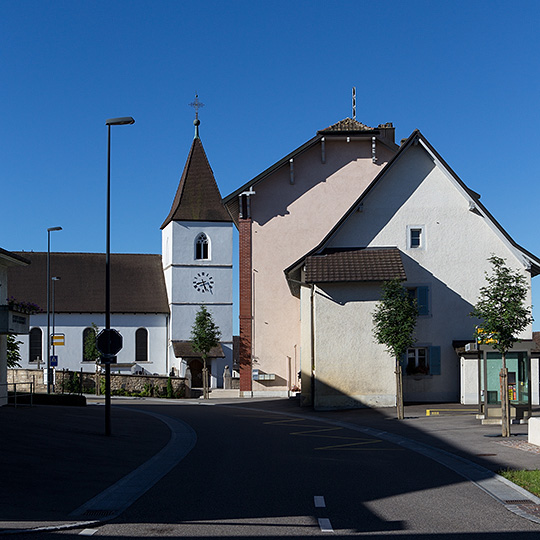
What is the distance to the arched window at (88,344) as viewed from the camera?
68812mm

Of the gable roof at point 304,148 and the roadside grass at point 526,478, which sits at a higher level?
the gable roof at point 304,148

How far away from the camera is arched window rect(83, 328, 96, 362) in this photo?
68.8 meters

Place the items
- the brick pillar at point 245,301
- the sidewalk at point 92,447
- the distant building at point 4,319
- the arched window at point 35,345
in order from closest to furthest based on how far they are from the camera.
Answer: the sidewalk at point 92,447 < the distant building at point 4,319 < the brick pillar at point 245,301 < the arched window at point 35,345

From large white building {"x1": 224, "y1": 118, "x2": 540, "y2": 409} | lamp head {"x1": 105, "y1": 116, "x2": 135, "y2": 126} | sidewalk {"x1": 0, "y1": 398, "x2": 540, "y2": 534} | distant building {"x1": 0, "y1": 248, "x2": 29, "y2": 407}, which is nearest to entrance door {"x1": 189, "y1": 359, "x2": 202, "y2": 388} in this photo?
large white building {"x1": 224, "y1": 118, "x2": 540, "y2": 409}

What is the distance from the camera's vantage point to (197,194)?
72188mm

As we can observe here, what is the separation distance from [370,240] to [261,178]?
37.3 ft

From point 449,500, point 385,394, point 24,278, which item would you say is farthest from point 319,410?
point 24,278

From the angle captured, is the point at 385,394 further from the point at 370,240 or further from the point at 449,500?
the point at 449,500

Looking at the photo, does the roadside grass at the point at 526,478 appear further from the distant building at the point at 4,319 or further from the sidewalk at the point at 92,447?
the distant building at the point at 4,319

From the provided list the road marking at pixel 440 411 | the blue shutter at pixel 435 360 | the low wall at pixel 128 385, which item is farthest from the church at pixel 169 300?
the road marking at pixel 440 411

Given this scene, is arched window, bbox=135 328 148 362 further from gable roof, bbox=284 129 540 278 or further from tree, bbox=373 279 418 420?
tree, bbox=373 279 418 420

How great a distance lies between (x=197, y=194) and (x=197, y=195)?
11cm

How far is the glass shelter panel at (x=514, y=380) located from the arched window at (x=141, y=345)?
4732cm

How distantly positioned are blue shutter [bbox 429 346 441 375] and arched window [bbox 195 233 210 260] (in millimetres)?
39181
